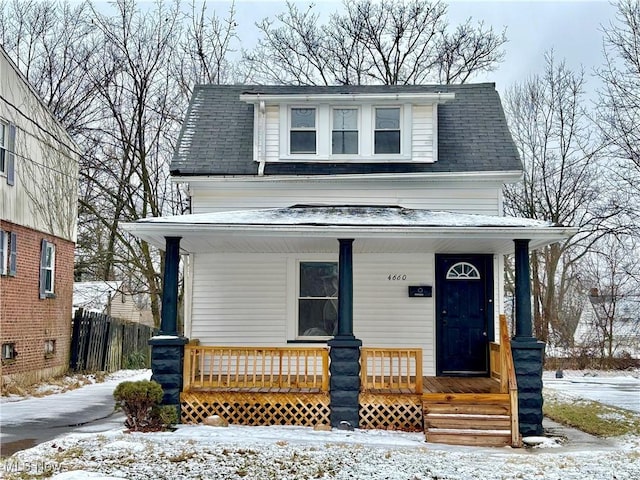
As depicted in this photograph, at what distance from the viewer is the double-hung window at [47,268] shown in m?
15.1

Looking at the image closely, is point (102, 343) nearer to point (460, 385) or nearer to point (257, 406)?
point (257, 406)

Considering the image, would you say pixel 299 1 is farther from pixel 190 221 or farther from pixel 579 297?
pixel 190 221

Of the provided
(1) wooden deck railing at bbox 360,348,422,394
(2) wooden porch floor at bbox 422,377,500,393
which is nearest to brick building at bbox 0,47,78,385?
(1) wooden deck railing at bbox 360,348,422,394

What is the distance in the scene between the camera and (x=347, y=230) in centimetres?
932

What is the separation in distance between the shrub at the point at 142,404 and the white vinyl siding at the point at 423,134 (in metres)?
6.12

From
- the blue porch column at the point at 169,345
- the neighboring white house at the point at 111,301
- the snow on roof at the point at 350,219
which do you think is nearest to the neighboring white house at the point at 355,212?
the snow on roof at the point at 350,219

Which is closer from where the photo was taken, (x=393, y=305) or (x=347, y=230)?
(x=347, y=230)

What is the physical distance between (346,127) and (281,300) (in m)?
3.39

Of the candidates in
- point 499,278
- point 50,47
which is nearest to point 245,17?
point 50,47

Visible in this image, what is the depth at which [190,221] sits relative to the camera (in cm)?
952

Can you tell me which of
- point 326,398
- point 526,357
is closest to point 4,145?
point 326,398

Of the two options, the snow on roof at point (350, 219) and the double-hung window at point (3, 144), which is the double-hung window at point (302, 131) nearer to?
the snow on roof at point (350, 219)

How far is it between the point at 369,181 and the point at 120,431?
5810 millimetres

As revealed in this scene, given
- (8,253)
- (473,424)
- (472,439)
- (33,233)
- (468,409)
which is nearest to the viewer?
(472,439)
